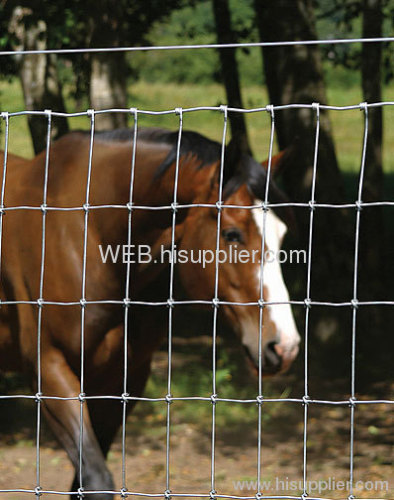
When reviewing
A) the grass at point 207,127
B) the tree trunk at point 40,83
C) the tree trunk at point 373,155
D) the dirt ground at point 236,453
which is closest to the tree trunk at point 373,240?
the tree trunk at point 373,155

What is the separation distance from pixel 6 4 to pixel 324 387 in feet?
13.6

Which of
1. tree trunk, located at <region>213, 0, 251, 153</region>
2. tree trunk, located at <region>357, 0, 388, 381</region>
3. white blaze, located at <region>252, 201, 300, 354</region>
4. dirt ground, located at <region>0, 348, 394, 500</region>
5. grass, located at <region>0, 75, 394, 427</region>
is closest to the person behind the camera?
white blaze, located at <region>252, 201, 300, 354</region>

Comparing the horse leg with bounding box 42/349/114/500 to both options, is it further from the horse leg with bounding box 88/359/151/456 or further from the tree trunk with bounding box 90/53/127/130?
the tree trunk with bounding box 90/53/127/130

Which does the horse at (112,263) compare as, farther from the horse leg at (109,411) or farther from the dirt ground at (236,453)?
the dirt ground at (236,453)

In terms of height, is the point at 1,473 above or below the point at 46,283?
below

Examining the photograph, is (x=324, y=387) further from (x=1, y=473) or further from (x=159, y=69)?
(x=159, y=69)

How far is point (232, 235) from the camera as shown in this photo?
3207mm

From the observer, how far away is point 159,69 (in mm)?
29812

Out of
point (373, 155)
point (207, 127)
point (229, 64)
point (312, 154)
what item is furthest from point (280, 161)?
point (207, 127)

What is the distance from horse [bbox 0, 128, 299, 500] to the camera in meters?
3.17

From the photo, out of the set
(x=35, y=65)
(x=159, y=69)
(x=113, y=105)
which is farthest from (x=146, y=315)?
(x=159, y=69)

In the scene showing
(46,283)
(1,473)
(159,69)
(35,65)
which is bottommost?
(1,473)

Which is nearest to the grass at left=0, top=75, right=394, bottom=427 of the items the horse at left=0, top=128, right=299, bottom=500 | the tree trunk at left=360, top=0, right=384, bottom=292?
the tree trunk at left=360, top=0, right=384, bottom=292

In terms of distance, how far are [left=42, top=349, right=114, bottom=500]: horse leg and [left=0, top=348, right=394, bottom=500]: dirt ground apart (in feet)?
4.96
